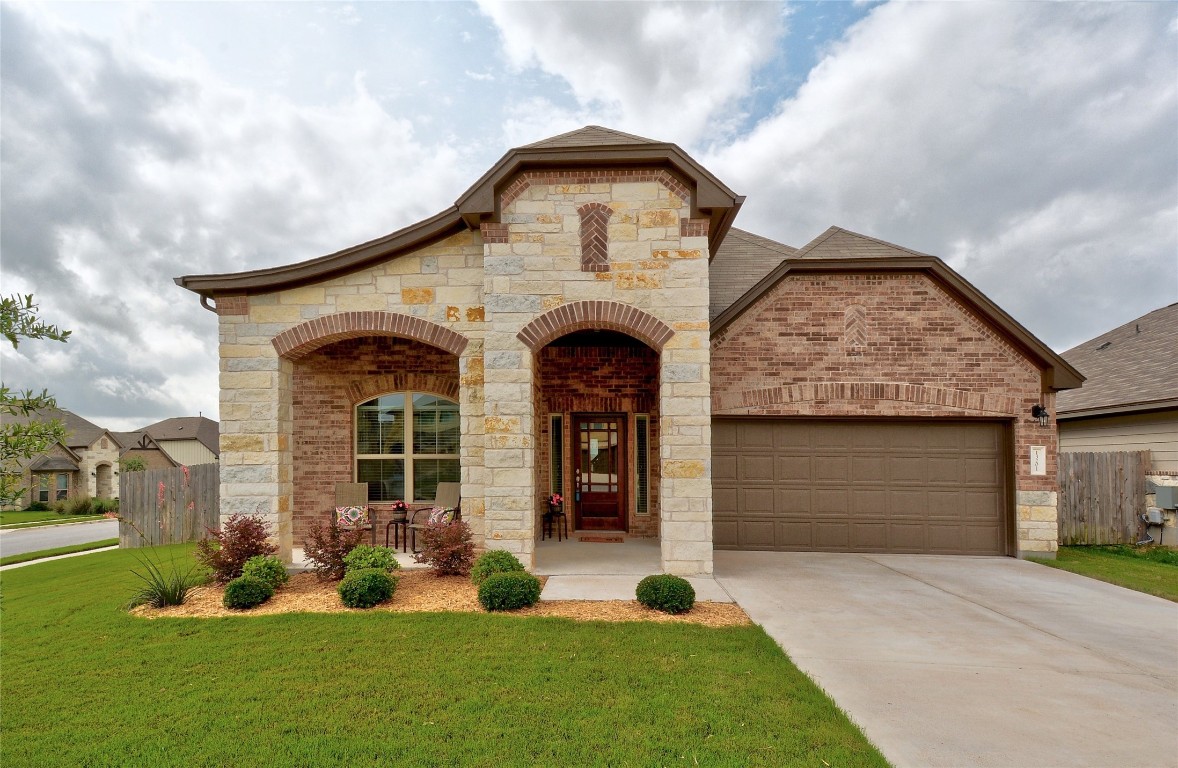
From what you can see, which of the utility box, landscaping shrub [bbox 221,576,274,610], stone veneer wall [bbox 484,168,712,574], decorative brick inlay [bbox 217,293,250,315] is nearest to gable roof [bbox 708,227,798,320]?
stone veneer wall [bbox 484,168,712,574]

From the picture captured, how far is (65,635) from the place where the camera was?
5.56 meters

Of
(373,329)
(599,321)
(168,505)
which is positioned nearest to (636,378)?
(599,321)

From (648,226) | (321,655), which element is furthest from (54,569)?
(648,226)

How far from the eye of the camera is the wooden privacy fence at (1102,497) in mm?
10789

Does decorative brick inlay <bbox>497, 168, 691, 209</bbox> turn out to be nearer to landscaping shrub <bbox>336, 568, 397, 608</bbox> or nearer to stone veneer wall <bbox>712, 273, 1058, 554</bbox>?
stone veneer wall <bbox>712, 273, 1058, 554</bbox>

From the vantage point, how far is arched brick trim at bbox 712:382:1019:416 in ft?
30.6

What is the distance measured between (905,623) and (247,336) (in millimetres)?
9220

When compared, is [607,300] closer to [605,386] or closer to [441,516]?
[605,386]

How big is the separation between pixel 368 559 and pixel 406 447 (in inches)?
A: 121

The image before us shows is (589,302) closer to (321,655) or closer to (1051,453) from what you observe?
(321,655)

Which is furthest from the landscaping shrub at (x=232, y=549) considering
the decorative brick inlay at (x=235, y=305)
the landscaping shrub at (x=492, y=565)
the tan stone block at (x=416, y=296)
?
the tan stone block at (x=416, y=296)

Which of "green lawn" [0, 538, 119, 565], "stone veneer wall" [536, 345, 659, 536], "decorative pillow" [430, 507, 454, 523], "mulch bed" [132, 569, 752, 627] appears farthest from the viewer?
"green lawn" [0, 538, 119, 565]

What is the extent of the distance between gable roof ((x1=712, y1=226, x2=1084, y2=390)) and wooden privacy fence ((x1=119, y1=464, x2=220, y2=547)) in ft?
38.3

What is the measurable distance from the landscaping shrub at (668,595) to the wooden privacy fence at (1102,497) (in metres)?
9.65
